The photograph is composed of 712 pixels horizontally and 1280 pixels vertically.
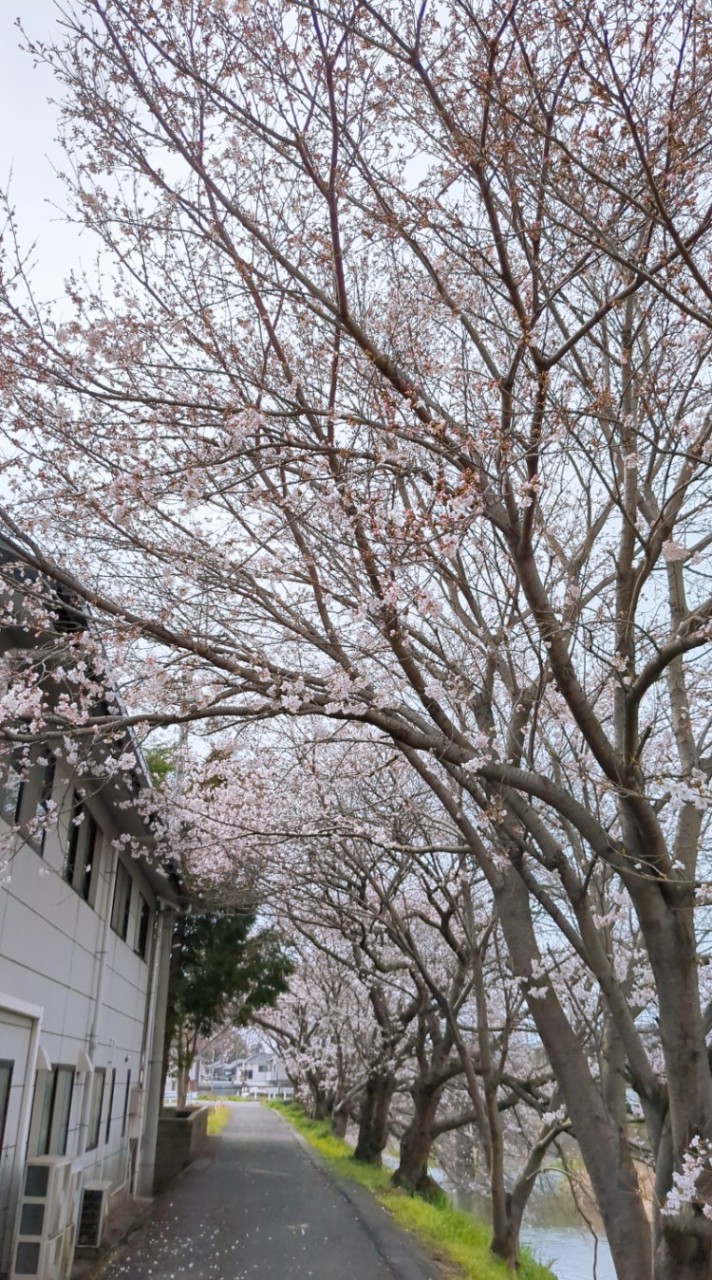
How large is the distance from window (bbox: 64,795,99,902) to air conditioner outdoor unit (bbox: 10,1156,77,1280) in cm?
253

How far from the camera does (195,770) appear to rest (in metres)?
13.5

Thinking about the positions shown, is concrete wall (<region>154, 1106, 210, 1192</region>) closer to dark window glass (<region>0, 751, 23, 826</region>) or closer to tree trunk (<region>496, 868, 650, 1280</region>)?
dark window glass (<region>0, 751, 23, 826</region>)

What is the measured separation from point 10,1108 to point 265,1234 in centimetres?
615

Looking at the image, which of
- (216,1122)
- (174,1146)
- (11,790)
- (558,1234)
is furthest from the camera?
(216,1122)

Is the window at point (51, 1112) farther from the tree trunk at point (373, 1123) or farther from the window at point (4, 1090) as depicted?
the tree trunk at point (373, 1123)

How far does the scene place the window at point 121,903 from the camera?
12.1 metres

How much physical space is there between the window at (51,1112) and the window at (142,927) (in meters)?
4.56

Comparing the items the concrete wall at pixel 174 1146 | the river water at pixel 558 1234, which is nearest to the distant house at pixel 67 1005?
the concrete wall at pixel 174 1146

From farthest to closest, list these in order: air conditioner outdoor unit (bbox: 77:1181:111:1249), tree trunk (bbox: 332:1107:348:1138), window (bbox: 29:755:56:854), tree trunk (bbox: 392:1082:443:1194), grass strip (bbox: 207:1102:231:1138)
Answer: grass strip (bbox: 207:1102:231:1138) → tree trunk (bbox: 332:1107:348:1138) → tree trunk (bbox: 392:1082:443:1194) → air conditioner outdoor unit (bbox: 77:1181:111:1249) → window (bbox: 29:755:56:854)

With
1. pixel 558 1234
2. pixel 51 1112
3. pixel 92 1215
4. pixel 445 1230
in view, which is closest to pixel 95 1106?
pixel 92 1215

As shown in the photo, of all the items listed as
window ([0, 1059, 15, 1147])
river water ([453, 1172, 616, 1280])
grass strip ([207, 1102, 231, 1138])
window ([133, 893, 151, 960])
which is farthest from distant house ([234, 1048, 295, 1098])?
window ([0, 1059, 15, 1147])

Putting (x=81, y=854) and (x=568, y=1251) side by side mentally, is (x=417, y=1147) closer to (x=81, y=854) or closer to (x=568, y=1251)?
(x=568, y=1251)

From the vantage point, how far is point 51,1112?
888 cm

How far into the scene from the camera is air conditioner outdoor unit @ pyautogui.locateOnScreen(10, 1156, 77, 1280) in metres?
7.24
